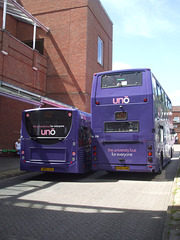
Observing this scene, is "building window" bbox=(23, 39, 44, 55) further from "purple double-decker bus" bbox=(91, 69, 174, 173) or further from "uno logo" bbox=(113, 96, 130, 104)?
"uno logo" bbox=(113, 96, 130, 104)

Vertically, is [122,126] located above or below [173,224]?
above

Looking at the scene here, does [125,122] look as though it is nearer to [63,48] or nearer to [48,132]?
[48,132]

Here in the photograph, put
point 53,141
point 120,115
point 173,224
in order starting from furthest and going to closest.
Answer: point 120,115, point 53,141, point 173,224

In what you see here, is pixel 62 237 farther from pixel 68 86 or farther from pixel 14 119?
pixel 68 86

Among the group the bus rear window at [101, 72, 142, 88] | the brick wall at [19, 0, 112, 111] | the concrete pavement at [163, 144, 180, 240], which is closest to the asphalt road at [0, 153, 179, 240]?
the concrete pavement at [163, 144, 180, 240]

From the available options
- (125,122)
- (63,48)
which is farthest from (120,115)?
(63,48)

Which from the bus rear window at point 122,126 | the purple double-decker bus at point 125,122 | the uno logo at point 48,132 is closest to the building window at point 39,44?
the purple double-decker bus at point 125,122

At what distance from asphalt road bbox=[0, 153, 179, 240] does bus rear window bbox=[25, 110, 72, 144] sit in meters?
1.85

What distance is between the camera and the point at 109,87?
9.59 m

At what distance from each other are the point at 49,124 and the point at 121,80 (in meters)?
3.15

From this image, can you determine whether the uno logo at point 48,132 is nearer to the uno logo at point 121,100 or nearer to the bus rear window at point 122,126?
the bus rear window at point 122,126

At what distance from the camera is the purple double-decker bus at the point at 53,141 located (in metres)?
8.84

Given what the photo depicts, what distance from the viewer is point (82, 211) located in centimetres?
507

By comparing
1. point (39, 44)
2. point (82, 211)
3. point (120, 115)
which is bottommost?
point (82, 211)
